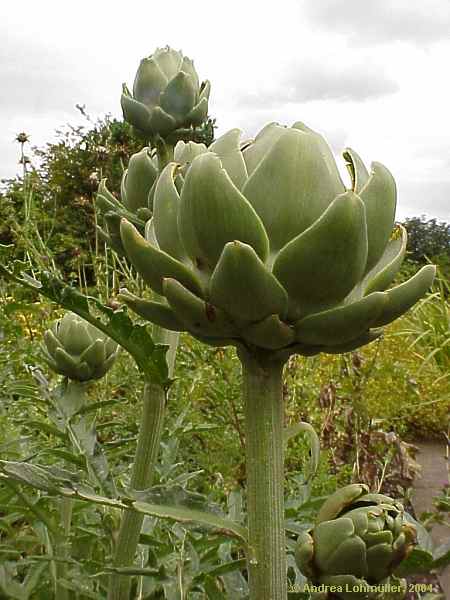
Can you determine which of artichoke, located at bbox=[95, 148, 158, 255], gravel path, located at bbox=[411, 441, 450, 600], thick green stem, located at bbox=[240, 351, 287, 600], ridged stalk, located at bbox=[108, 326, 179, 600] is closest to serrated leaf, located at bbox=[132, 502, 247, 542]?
thick green stem, located at bbox=[240, 351, 287, 600]

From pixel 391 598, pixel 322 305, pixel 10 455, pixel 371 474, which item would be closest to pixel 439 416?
pixel 371 474

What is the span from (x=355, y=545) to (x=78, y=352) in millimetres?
694

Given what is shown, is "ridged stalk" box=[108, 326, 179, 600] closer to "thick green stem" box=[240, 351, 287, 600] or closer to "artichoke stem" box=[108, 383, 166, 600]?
"artichoke stem" box=[108, 383, 166, 600]

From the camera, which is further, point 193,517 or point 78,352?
point 78,352

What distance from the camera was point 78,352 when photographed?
1.13 metres

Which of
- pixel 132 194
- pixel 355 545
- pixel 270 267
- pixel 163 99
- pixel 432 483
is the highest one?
pixel 163 99

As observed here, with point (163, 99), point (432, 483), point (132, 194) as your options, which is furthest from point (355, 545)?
point (432, 483)

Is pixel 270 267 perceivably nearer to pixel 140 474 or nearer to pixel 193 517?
pixel 193 517

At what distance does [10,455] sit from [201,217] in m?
0.81

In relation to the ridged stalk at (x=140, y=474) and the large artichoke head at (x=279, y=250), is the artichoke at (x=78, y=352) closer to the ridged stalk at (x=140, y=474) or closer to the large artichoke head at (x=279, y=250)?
the ridged stalk at (x=140, y=474)

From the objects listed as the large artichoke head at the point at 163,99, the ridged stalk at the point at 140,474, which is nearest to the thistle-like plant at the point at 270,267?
the ridged stalk at the point at 140,474

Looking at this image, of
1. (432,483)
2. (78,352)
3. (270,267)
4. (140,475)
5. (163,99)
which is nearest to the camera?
(270,267)

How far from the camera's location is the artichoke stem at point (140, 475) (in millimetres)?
760

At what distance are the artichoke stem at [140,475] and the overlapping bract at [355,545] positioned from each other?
0.25 meters
